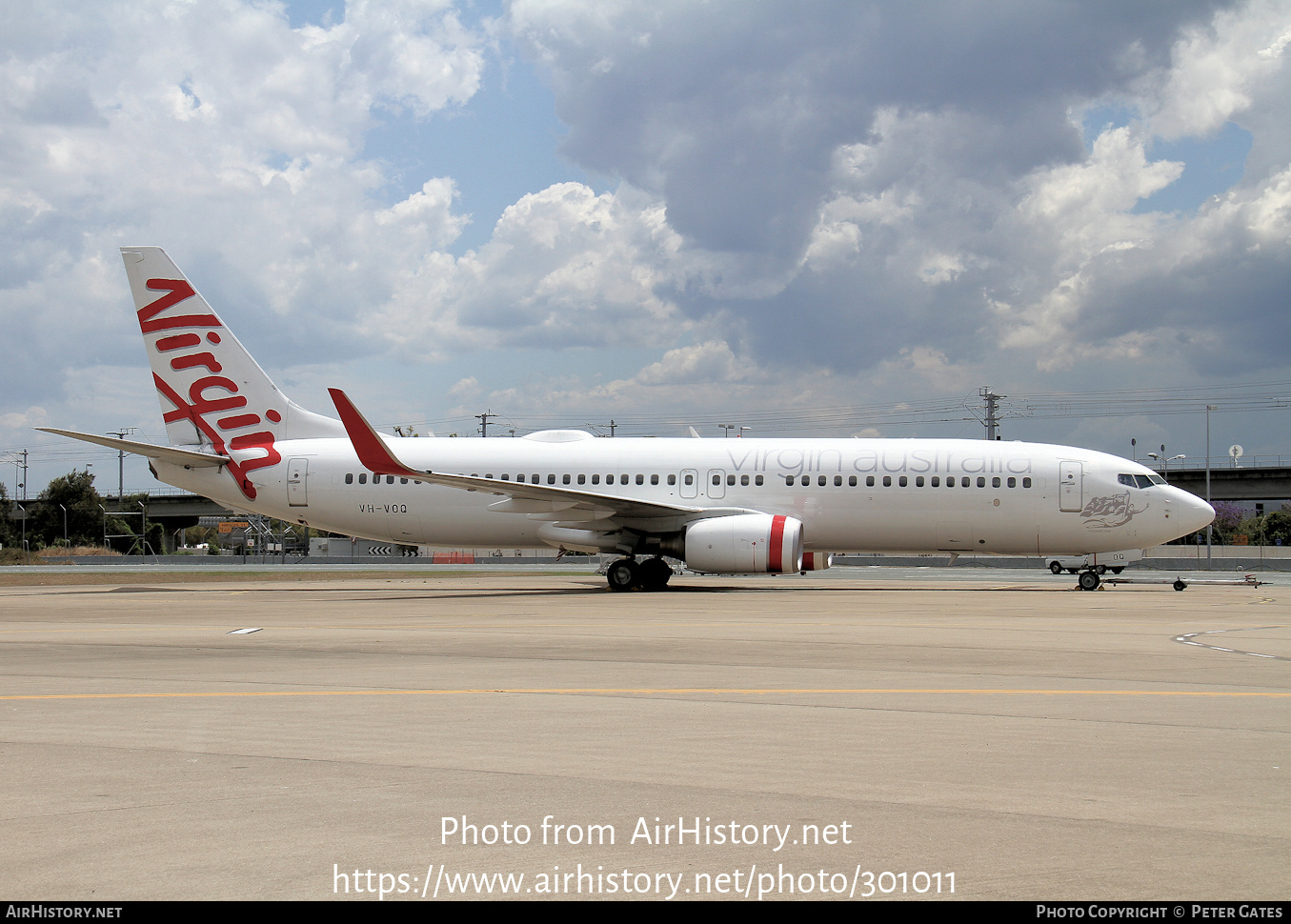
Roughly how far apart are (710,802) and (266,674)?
604cm

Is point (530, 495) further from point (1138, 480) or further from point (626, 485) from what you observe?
point (1138, 480)

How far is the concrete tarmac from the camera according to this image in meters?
3.81

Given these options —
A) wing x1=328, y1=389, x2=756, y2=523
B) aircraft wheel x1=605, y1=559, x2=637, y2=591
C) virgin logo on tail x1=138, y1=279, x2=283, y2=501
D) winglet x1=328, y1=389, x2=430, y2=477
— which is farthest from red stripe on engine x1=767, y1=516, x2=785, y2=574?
virgin logo on tail x1=138, y1=279, x2=283, y2=501

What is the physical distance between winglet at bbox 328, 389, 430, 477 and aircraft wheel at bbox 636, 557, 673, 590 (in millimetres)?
6059

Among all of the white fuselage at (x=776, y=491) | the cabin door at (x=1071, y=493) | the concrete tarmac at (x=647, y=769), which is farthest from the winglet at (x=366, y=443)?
the cabin door at (x=1071, y=493)

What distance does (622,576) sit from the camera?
2603 cm

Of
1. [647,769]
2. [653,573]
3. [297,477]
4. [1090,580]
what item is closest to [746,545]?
[653,573]

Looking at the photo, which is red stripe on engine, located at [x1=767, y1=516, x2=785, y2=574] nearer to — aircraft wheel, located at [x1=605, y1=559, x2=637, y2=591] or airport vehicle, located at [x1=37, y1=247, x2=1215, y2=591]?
airport vehicle, located at [x1=37, y1=247, x2=1215, y2=591]

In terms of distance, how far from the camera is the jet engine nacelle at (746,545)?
24.0m

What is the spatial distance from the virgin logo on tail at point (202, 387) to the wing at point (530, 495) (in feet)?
15.8

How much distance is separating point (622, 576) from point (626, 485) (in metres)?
2.39

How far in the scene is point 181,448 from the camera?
90.8 feet

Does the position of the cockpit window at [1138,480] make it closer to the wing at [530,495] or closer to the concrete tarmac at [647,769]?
the wing at [530,495]

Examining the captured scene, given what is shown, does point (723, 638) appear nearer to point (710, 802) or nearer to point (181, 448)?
point (710, 802)
